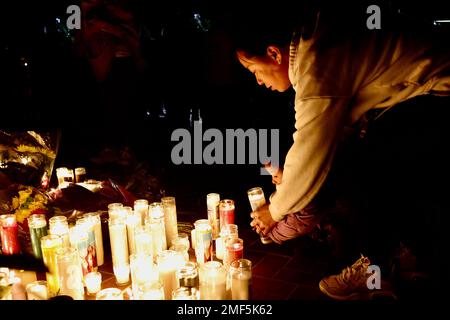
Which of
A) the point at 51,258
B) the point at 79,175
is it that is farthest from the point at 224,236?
the point at 79,175

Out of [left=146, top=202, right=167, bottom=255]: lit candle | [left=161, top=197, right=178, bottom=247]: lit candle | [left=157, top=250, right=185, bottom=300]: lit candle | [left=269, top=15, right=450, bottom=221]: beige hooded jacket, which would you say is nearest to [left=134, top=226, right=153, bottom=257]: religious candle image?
[left=146, top=202, right=167, bottom=255]: lit candle

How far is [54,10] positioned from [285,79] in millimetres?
5451

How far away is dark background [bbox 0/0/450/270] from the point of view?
6055 mm

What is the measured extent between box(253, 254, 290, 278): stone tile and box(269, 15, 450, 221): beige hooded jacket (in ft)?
4.52

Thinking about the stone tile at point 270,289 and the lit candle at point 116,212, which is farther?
the lit candle at point 116,212

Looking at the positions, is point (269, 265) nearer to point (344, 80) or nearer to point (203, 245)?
point (203, 245)

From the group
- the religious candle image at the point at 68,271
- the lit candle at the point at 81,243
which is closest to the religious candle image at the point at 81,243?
the lit candle at the point at 81,243

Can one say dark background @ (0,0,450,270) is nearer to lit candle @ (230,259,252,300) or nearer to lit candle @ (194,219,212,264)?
lit candle @ (194,219,212,264)

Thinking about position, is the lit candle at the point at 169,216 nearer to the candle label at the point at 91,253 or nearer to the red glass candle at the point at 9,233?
the candle label at the point at 91,253

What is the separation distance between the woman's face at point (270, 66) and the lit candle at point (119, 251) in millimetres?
Answer: 1725

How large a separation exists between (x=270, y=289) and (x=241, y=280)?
2.40 feet

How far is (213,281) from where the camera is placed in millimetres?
2639

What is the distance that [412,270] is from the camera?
301 cm

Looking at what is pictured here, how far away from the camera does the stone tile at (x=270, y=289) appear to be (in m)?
3.18
